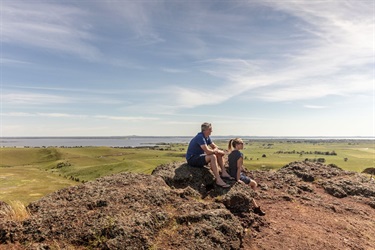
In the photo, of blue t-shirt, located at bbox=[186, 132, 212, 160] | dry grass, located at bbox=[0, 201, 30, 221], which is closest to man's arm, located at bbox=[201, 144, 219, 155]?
blue t-shirt, located at bbox=[186, 132, 212, 160]

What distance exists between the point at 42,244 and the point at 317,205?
42.3ft

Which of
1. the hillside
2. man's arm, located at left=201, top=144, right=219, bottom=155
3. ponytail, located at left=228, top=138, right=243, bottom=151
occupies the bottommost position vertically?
the hillside

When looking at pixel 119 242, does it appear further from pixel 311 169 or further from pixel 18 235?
pixel 311 169

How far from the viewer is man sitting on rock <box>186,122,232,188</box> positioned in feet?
50.8

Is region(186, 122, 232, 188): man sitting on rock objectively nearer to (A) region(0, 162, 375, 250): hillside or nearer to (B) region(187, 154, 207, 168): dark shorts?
(B) region(187, 154, 207, 168): dark shorts

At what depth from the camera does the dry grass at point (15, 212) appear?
11.3 meters

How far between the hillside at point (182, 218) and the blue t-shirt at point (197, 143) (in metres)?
0.91

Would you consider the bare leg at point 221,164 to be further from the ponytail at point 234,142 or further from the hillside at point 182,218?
the ponytail at point 234,142

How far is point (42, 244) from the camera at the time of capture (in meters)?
9.93

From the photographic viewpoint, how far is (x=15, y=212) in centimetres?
1169

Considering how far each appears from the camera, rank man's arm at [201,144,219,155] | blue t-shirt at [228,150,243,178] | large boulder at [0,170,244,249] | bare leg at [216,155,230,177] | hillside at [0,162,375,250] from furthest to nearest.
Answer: bare leg at [216,155,230,177]
blue t-shirt at [228,150,243,178]
man's arm at [201,144,219,155]
hillside at [0,162,375,250]
large boulder at [0,170,244,249]

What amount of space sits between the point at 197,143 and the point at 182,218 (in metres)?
5.20

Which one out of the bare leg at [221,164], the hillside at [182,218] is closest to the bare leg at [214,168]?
the hillside at [182,218]

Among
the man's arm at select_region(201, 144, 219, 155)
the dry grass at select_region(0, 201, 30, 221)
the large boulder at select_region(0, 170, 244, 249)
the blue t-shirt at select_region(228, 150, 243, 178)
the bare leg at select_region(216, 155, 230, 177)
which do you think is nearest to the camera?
the large boulder at select_region(0, 170, 244, 249)
